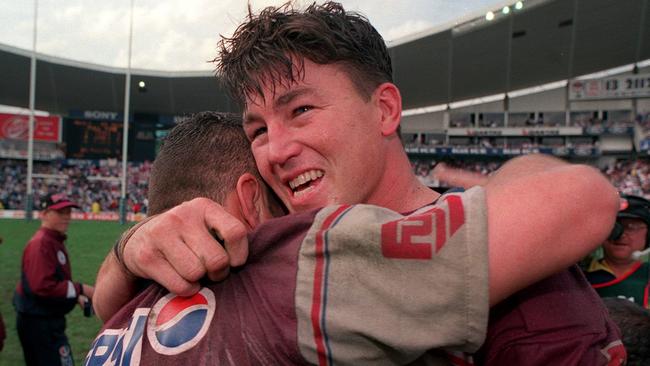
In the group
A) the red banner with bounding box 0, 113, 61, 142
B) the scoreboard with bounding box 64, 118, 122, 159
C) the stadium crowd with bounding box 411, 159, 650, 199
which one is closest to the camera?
the stadium crowd with bounding box 411, 159, 650, 199

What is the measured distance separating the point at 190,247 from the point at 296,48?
75cm

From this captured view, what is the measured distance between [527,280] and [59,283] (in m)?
4.82

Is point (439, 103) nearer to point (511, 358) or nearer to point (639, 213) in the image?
point (639, 213)

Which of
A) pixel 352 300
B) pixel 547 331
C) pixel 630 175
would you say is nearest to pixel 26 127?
pixel 630 175

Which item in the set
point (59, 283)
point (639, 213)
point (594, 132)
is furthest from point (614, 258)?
point (594, 132)

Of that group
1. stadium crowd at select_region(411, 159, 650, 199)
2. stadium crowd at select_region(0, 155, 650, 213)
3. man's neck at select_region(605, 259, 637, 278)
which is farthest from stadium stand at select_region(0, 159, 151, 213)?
man's neck at select_region(605, 259, 637, 278)

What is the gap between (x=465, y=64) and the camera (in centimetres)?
3148

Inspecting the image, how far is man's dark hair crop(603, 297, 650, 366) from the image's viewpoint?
6.31ft

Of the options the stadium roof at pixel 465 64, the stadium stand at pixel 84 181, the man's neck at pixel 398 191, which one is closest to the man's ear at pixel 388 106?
the man's neck at pixel 398 191

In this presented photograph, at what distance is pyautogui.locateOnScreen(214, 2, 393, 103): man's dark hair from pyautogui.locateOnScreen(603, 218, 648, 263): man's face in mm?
2959

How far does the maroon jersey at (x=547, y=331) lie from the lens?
3.33 feet

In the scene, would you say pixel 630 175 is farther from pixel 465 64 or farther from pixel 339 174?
pixel 339 174

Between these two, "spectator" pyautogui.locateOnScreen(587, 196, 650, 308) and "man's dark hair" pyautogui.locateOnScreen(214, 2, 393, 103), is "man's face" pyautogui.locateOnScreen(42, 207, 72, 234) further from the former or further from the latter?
"spectator" pyautogui.locateOnScreen(587, 196, 650, 308)

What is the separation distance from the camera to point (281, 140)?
1.55m
